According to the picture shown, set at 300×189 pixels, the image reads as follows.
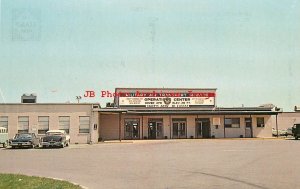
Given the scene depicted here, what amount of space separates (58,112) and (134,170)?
1092 inches

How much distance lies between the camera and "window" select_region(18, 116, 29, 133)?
41250mm

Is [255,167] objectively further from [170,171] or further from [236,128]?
[236,128]

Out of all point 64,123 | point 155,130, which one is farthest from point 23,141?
point 155,130

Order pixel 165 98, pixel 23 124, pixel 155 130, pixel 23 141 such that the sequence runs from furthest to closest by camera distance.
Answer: pixel 165 98 → pixel 155 130 → pixel 23 124 → pixel 23 141

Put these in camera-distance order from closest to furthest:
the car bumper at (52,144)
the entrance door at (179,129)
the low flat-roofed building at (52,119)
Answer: the car bumper at (52,144), the low flat-roofed building at (52,119), the entrance door at (179,129)

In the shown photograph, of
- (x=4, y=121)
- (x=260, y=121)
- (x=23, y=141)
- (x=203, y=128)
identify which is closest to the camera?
(x=23, y=141)

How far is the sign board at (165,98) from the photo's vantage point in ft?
166

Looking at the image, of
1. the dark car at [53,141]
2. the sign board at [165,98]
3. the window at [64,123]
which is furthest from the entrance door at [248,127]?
the dark car at [53,141]

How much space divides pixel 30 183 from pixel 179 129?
39.3 meters

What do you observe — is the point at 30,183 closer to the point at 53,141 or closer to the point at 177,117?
the point at 53,141

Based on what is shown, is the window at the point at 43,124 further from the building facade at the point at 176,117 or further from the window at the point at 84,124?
the building facade at the point at 176,117

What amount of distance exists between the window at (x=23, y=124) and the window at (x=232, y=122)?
24.1 metres

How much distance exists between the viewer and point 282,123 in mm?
67750

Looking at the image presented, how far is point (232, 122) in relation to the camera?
51031 mm
